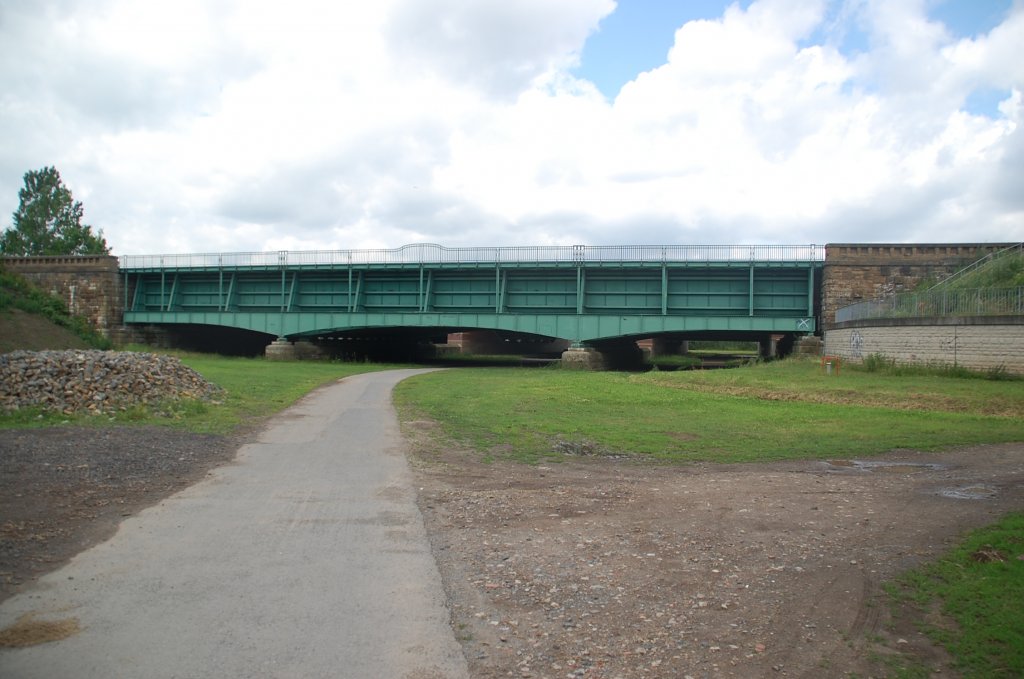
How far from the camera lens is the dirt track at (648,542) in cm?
481

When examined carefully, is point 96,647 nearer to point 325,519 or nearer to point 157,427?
point 325,519

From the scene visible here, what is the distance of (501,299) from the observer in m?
48.9

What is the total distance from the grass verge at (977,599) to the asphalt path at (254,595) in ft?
10.6

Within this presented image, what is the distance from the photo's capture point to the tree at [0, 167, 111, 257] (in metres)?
80.8

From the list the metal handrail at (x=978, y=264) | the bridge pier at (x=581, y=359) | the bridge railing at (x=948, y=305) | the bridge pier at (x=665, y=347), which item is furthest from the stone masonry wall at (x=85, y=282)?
the metal handrail at (x=978, y=264)

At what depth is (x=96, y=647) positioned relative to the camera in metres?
4.77

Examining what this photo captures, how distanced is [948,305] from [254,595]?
2935 cm

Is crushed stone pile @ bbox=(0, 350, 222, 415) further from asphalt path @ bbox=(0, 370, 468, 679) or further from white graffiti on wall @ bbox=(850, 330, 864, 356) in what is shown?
white graffiti on wall @ bbox=(850, 330, 864, 356)

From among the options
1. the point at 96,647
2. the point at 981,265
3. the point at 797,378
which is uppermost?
the point at 981,265

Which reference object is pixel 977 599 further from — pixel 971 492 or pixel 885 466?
pixel 885 466

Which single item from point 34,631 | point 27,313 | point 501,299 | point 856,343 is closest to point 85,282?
point 27,313

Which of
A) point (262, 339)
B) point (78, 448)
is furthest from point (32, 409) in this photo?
point (262, 339)

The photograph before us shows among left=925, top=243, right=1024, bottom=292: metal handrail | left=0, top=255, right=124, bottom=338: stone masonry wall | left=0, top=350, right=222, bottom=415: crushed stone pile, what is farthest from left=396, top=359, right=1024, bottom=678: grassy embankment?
left=0, top=255, right=124, bottom=338: stone masonry wall

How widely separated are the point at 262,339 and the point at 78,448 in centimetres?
5971
